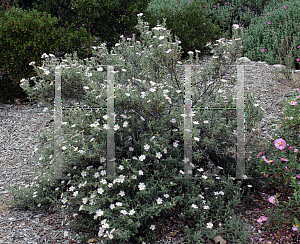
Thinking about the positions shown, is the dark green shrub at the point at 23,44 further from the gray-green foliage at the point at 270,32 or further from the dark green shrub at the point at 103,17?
the gray-green foliage at the point at 270,32

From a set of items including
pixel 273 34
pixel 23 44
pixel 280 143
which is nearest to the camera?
pixel 280 143

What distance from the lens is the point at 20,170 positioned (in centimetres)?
370

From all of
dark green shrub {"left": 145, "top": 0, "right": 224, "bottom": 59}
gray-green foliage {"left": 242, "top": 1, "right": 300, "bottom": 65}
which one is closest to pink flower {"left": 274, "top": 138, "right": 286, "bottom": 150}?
gray-green foliage {"left": 242, "top": 1, "right": 300, "bottom": 65}

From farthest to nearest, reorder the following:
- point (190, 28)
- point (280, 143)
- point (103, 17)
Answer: point (190, 28) → point (103, 17) → point (280, 143)

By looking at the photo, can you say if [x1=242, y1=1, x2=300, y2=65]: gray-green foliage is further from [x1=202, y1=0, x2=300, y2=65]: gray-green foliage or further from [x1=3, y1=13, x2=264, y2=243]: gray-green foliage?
[x1=3, y1=13, x2=264, y2=243]: gray-green foliage

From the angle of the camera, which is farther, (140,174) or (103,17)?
(103,17)

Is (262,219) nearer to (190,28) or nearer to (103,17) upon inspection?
(190,28)

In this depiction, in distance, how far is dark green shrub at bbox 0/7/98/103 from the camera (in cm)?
481

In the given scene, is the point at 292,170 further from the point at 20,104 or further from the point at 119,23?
the point at 119,23

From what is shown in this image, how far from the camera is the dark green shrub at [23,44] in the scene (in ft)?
15.8

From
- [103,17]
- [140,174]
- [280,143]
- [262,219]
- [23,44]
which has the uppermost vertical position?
[103,17]

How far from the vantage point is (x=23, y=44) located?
4.80 m

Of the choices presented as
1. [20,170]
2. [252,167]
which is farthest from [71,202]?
[252,167]

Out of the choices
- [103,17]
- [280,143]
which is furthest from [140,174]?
[103,17]
